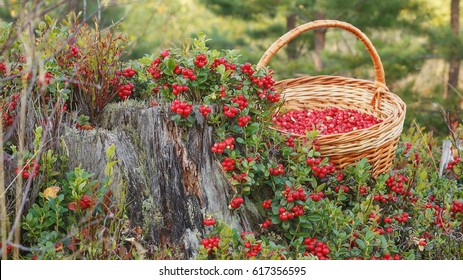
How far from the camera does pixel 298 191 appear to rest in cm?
296

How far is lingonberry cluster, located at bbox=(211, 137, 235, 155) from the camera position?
287cm

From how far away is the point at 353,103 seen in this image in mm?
4223

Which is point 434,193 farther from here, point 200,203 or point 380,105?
point 200,203

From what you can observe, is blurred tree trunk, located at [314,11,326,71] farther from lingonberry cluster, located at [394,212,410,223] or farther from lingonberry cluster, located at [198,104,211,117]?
lingonberry cluster, located at [198,104,211,117]

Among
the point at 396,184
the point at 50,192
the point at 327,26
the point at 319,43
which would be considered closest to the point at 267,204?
the point at 396,184

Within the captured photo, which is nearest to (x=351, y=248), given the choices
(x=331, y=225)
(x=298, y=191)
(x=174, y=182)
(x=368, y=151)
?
(x=331, y=225)

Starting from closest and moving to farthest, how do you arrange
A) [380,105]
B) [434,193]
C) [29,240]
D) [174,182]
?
[29,240] < [174,182] < [434,193] < [380,105]

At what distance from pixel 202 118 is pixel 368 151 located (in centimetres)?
104

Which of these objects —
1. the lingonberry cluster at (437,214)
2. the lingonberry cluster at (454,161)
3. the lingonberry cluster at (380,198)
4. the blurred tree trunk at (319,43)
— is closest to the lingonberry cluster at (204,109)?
the lingonberry cluster at (380,198)

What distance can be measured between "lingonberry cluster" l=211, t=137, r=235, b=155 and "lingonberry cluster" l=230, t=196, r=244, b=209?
234 mm

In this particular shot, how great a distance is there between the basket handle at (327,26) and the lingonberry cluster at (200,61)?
1.56 feet

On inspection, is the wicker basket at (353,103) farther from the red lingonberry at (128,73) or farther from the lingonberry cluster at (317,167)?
the red lingonberry at (128,73)

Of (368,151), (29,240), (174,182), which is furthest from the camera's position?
(368,151)

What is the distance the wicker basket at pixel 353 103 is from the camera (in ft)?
10.8
